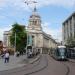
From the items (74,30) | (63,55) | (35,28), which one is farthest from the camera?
(35,28)

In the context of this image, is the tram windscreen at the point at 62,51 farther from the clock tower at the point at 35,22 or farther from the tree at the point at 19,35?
the clock tower at the point at 35,22

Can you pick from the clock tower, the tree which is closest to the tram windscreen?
the tree

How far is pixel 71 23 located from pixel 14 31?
40.1 meters

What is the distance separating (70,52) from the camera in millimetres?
82000

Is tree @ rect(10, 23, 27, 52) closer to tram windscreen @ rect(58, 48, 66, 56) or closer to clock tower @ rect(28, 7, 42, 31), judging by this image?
clock tower @ rect(28, 7, 42, 31)

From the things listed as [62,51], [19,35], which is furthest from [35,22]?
[62,51]

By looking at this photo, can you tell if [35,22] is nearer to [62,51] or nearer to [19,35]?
[19,35]

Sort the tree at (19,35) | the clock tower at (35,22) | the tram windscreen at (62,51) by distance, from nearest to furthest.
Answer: the tram windscreen at (62,51), the tree at (19,35), the clock tower at (35,22)

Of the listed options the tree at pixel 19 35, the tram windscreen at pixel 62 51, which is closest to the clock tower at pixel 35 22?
the tree at pixel 19 35

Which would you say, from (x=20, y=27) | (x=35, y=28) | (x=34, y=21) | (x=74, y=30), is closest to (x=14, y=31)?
(x=20, y=27)

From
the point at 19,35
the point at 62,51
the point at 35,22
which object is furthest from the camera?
the point at 35,22

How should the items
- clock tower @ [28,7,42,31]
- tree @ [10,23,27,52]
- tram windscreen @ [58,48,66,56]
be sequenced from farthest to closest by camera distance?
clock tower @ [28,7,42,31], tree @ [10,23,27,52], tram windscreen @ [58,48,66,56]

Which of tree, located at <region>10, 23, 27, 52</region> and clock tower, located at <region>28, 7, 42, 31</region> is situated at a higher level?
clock tower, located at <region>28, 7, 42, 31</region>

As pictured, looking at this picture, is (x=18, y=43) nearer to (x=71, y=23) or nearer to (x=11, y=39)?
(x=11, y=39)
